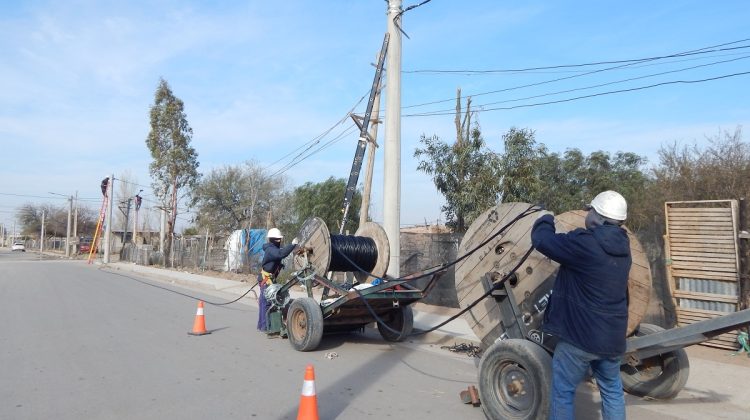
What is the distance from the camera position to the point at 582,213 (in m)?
5.55

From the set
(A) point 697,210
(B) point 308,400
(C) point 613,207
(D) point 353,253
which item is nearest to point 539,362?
(C) point 613,207

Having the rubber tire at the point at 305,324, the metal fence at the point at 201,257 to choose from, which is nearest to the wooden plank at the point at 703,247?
the rubber tire at the point at 305,324

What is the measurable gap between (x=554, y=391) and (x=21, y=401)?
17.3ft

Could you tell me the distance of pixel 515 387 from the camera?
191 inches

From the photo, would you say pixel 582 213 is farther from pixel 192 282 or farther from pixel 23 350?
pixel 192 282

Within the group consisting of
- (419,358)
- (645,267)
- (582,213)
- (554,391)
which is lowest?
(419,358)

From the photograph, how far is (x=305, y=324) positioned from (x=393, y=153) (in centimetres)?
431

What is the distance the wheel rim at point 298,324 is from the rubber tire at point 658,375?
4510 millimetres

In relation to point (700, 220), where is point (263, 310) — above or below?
below

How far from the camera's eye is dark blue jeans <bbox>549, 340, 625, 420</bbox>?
410cm

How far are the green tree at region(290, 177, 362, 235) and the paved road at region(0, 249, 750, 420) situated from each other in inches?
686

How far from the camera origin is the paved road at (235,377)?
554cm

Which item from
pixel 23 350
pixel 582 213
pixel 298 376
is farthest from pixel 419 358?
pixel 23 350

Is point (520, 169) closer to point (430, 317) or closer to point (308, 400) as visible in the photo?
point (430, 317)
